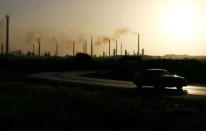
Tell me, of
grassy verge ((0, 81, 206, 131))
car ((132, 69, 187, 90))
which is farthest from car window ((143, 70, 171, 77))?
grassy verge ((0, 81, 206, 131))

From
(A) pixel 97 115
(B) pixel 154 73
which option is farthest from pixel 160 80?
(A) pixel 97 115

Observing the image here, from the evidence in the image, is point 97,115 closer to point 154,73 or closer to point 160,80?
point 160,80

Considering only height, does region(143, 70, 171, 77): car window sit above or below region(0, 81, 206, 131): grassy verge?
above

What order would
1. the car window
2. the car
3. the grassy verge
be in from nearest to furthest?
the grassy verge → the car → the car window

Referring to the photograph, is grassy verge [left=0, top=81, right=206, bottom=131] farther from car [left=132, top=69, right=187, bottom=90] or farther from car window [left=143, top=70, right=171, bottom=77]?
car window [left=143, top=70, right=171, bottom=77]

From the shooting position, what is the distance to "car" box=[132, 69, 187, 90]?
28.0m

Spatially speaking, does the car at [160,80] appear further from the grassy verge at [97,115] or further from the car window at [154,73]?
the grassy verge at [97,115]

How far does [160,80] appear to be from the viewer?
92.0 feet

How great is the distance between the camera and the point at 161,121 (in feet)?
41.1

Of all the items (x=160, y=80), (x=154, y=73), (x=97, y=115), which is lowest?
(x=97, y=115)

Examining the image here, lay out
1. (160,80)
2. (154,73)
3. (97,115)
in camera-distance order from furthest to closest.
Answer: (154,73), (160,80), (97,115)

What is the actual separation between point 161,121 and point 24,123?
17.0 feet

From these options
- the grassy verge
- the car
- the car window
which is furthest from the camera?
the car window

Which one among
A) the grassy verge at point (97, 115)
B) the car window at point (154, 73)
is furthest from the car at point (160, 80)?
the grassy verge at point (97, 115)
